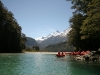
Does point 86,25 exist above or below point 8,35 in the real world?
below

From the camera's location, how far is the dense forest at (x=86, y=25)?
99.0 feet

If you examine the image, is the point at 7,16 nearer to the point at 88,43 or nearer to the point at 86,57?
the point at 88,43

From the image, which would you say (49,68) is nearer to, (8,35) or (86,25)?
(86,25)

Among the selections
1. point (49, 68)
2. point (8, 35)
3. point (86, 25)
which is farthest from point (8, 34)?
point (49, 68)

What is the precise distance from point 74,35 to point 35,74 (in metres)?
49.6

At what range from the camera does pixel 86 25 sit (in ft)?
113

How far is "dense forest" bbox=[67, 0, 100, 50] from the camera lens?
30169mm

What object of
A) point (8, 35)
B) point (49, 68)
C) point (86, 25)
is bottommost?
point (49, 68)

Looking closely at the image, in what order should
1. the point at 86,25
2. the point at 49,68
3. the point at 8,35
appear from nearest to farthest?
the point at 49,68, the point at 86,25, the point at 8,35

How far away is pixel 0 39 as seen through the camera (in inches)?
3378

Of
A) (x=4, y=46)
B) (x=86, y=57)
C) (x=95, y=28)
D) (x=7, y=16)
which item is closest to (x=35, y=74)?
(x=95, y=28)

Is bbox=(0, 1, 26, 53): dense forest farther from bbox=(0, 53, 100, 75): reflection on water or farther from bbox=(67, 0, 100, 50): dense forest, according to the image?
bbox=(0, 53, 100, 75): reflection on water

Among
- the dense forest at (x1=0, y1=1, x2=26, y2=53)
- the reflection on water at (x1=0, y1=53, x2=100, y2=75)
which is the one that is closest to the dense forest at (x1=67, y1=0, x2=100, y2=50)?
the reflection on water at (x1=0, y1=53, x2=100, y2=75)

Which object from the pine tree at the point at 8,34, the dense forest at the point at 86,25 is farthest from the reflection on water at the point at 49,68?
the pine tree at the point at 8,34
